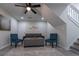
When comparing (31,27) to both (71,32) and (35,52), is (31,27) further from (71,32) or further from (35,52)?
(35,52)

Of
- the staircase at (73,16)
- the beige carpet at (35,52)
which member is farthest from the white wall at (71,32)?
the beige carpet at (35,52)

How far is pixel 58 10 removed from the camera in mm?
6422

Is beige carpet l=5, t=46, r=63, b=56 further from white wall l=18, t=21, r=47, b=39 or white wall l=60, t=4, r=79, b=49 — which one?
white wall l=18, t=21, r=47, b=39


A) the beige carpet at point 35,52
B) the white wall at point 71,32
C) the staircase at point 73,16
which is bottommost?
the beige carpet at point 35,52

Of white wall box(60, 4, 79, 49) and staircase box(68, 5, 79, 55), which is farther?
white wall box(60, 4, 79, 49)

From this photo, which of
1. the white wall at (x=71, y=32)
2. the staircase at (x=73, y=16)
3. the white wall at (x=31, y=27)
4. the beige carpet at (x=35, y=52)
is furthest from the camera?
the white wall at (x=31, y=27)

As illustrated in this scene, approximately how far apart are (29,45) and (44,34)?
3.03 metres

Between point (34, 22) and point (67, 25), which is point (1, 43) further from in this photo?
point (34, 22)

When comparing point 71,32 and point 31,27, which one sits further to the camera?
point 31,27

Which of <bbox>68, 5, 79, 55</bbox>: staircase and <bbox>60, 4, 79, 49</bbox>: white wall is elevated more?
<bbox>68, 5, 79, 55</bbox>: staircase

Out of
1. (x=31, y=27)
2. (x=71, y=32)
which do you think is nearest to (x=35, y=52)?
(x=71, y=32)

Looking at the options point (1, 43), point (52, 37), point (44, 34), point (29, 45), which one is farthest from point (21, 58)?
point (44, 34)

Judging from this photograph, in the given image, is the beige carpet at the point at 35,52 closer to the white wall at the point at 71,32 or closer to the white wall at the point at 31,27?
the white wall at the point at 71,32

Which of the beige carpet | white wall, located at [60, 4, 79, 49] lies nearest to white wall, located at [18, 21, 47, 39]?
the beige carpet
